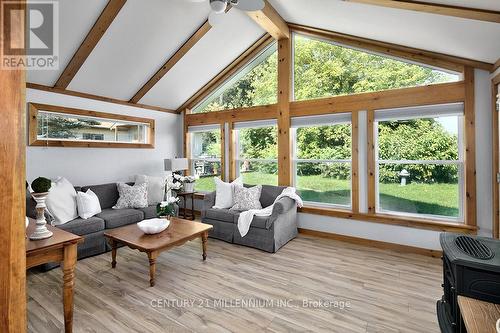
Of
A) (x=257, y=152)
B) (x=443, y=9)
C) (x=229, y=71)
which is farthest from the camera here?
(x=229, y=71)

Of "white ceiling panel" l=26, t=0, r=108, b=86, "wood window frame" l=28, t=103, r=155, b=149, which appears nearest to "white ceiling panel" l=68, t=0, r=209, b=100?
"white ceiling panel" l=26, t=0, r=108, b=86

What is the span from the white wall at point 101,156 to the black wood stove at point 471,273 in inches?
194

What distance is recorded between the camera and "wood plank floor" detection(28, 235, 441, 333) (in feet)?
6.66

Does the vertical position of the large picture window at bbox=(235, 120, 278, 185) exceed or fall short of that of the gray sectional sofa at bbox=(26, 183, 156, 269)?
it exceeds it

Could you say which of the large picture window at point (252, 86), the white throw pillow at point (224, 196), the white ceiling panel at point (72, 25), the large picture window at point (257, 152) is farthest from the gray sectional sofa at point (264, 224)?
the white ceiling panel at point (72, 25)

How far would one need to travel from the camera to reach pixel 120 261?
3.24 meters

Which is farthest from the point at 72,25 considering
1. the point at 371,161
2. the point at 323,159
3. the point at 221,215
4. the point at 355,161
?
the point at 371,161

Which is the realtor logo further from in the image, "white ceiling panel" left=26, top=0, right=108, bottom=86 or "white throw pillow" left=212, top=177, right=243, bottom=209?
"white throw pillow" left=212, top=177, right=243, bottom=209

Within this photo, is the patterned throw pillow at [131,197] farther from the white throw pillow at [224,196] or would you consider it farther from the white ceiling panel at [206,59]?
the white ceiling panel at [206,59]

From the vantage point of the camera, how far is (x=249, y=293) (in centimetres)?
248

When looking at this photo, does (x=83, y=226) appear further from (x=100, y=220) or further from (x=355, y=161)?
(x=355, y=161)

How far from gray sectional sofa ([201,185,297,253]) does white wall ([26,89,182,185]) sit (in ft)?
6.08

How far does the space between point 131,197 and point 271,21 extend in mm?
3587

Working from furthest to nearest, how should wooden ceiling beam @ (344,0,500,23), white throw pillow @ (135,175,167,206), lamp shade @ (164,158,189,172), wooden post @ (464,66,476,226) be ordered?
lamp shade @ (164,158,189,172), white throw pillow @ (135,175,167,206), wooden post @ (464,66,476,226), wooden ceiling beam @ (344,0,500,23)
